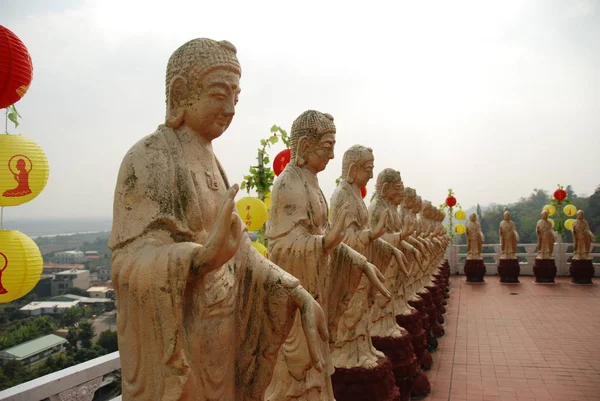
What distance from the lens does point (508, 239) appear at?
18234mm

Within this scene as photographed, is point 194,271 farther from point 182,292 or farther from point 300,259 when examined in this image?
point 300,259

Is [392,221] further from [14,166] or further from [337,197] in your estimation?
[14,166]

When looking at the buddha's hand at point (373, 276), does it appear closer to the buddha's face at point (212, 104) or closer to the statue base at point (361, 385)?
the statue base at point (361, 385)

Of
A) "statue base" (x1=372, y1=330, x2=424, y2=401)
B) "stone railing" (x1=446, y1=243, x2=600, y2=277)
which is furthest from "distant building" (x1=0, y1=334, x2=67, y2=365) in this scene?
"stone railing" (x1=446, y1=243, x2=600, y2=277)

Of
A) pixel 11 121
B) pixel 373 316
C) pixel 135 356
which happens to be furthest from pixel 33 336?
pixel 373 316

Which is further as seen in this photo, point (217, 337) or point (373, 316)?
point (373, 316)

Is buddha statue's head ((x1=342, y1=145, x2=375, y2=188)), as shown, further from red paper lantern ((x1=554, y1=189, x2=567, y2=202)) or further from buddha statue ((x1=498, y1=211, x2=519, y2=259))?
red paper lantern ((x1=554, y1=189, x2=567, y2=202))

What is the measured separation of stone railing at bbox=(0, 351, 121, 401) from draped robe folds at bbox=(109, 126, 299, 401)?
4.56 ft

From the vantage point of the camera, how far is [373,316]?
6418mm

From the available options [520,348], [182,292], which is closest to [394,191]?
[520,348]

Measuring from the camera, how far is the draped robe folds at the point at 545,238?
1764 centimetres

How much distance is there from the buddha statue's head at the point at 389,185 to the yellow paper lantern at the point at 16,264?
178 inches

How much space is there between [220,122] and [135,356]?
1197mm

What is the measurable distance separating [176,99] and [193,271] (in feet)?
3.05
